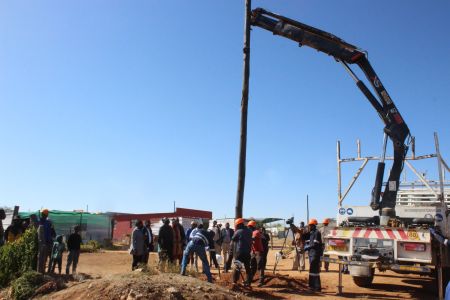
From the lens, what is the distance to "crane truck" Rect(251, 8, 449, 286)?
9.93 meters

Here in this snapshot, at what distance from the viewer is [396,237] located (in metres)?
10.1

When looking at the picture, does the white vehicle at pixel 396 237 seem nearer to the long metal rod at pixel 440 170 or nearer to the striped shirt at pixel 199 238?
the long metal rod at pixel 440 170

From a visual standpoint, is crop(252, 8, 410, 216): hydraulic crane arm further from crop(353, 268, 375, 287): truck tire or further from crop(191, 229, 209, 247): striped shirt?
crop(191, 229, 209, 247): striped shirt

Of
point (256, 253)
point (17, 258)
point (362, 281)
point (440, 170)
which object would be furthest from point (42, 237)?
point (440, 170)

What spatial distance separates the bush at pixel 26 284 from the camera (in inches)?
341

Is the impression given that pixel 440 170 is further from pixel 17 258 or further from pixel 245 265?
pixel 17 258

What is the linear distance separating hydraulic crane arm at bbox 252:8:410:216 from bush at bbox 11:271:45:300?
378 inches

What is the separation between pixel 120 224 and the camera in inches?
1636

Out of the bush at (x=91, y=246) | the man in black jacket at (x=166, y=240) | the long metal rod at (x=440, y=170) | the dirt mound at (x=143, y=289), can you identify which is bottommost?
the bush at (x=91, y=246)

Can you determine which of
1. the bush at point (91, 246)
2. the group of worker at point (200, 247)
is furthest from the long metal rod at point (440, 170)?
the bush at point (91, 246)

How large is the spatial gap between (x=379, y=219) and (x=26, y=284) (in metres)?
8.54

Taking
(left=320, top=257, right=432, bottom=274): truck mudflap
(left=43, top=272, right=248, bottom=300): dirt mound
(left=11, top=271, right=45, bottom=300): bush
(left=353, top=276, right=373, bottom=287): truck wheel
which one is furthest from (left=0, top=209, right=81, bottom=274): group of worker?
(left=353, top=276, right=373, bottom=287): truck wheel

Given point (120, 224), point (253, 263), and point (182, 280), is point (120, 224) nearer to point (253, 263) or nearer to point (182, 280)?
point (253, 263)

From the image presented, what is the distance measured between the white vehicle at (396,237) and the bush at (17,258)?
6843 millimetres
